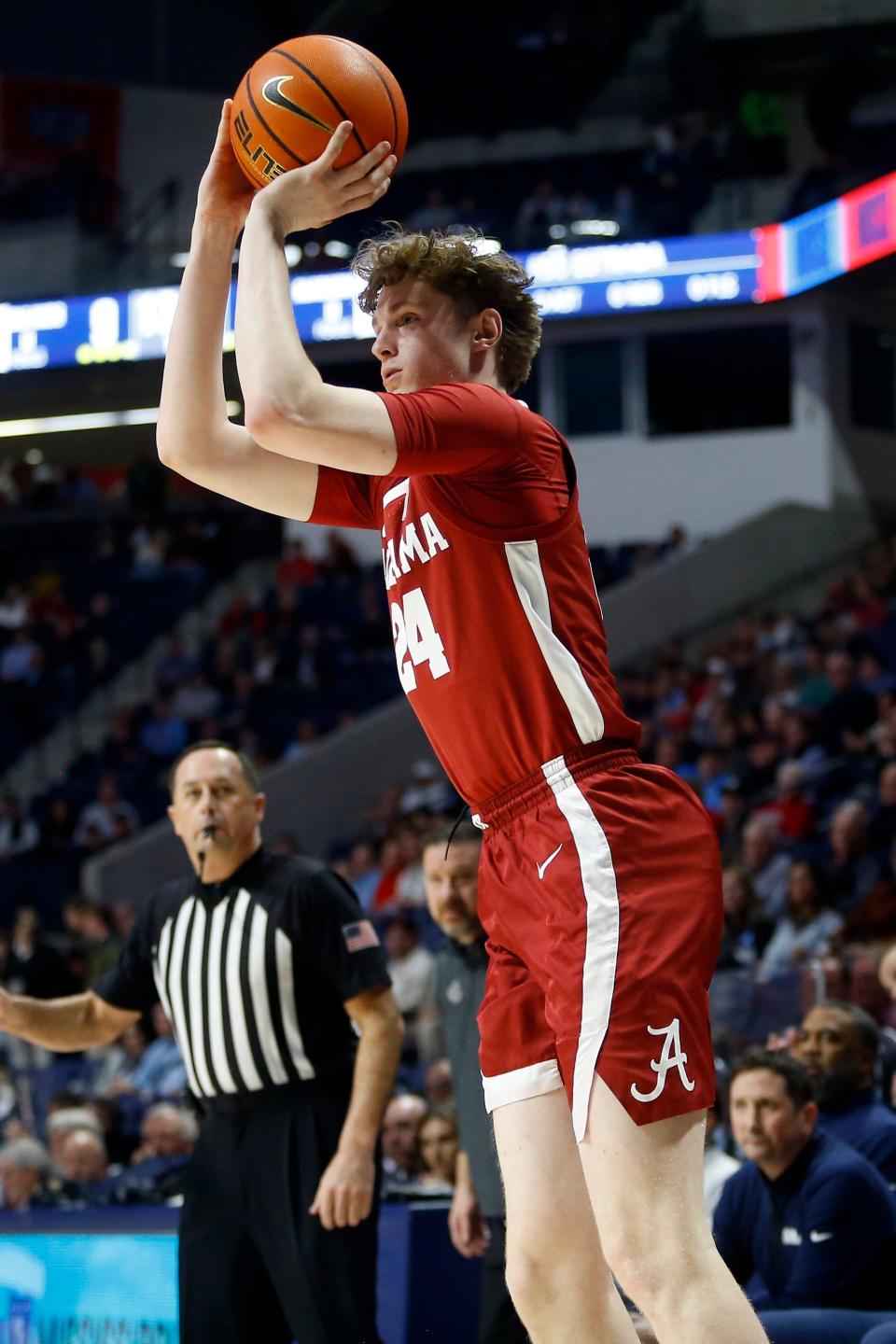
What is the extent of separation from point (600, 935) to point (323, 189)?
136 centimetres

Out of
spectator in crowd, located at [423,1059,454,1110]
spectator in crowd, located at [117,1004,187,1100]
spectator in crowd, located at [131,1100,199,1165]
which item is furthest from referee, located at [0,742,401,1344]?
spectator in crowd, located at [117,1004,187,1100]

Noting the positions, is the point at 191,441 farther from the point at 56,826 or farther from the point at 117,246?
the point at 117,246

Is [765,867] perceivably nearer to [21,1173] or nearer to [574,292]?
[21,1173]

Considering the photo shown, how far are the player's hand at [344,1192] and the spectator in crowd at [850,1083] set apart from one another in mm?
1928

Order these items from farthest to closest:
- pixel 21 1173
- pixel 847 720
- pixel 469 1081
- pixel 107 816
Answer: pixel 107 816 → pixel 847 720 → pixel 21 1173 → pixel 469 1081

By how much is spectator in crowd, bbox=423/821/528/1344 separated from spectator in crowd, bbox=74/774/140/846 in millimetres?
11415

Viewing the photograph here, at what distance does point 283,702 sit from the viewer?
1778 cm

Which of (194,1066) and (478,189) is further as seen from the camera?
(478,189)

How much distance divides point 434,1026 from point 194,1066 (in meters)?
5.07

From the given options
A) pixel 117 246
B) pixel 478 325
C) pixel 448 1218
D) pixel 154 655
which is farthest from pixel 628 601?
pixel 478 325

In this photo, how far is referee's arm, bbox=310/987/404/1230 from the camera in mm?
4152

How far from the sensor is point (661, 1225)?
2.60m

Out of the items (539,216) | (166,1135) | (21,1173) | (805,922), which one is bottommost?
(21,1173)

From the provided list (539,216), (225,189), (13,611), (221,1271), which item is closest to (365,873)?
(13,611)
